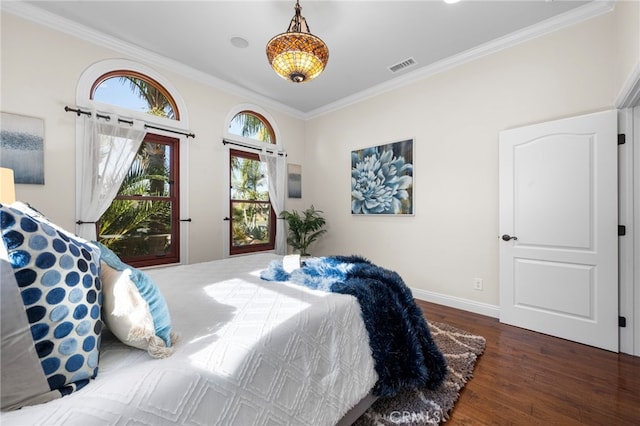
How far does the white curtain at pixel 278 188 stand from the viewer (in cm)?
414

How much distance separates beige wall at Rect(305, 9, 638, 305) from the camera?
2.36m

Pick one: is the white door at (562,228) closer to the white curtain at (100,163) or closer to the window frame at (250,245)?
the window frame at (250,245)

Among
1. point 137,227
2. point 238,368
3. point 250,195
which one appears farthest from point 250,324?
point 250,195

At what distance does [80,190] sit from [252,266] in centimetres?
187

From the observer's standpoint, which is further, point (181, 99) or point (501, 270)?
point (181, 99)

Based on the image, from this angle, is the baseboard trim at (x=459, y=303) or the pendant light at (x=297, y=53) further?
the baseboard trim at (x=459, y=303)

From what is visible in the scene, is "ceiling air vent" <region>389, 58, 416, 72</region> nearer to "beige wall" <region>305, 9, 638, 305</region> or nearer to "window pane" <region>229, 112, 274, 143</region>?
"beige wall" <region>305, 9, 638, 305</region>

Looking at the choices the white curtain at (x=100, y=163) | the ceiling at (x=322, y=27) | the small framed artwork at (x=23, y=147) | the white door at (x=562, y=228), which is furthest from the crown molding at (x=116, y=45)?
the white door at (x=562, y=228)

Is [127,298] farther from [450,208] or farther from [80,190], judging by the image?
[450,208]

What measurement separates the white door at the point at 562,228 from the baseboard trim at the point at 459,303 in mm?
129

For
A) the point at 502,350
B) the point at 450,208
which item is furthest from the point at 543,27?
the point at 502,350

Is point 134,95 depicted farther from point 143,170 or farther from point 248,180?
point 248,180

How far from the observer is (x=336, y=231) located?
4.29 m

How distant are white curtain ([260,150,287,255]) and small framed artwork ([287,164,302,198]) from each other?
0.17 meters
